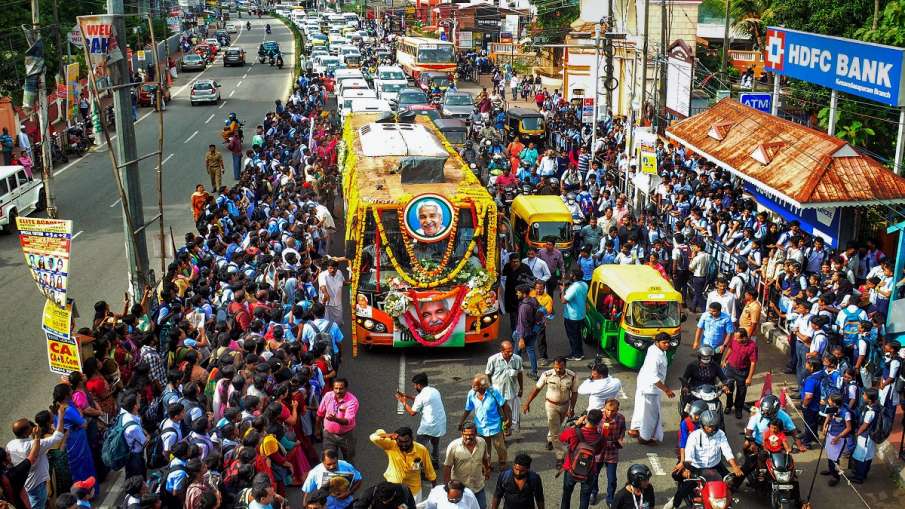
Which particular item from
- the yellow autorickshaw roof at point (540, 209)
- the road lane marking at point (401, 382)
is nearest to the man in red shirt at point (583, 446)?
the road lane marking at point (401, 382)

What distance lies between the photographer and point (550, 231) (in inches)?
787

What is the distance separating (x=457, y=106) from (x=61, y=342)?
1208 inches

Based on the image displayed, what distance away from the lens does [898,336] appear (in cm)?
1452

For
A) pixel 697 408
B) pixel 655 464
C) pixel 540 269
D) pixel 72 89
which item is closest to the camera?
pixel 697 408

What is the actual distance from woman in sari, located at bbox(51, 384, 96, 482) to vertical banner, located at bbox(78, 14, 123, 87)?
663cm

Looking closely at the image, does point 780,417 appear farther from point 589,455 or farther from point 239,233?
point 239,233

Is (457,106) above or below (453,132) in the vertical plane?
above

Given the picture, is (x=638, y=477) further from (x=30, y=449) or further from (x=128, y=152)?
(x=128, y=152)

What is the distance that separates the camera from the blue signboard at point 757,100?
2596 centimetres

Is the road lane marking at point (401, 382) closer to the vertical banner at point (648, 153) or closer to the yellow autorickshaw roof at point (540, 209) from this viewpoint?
the yellow autorickshaw roof at point (540, 209)

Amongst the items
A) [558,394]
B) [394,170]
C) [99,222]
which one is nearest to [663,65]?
[394,170]

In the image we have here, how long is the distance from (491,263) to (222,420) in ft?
21.0

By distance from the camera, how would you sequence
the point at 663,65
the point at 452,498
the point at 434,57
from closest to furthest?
1. the point at 452,498
2. the point at 663,65
3. the point at 434,57

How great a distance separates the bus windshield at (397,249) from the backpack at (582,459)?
567 centimetres
